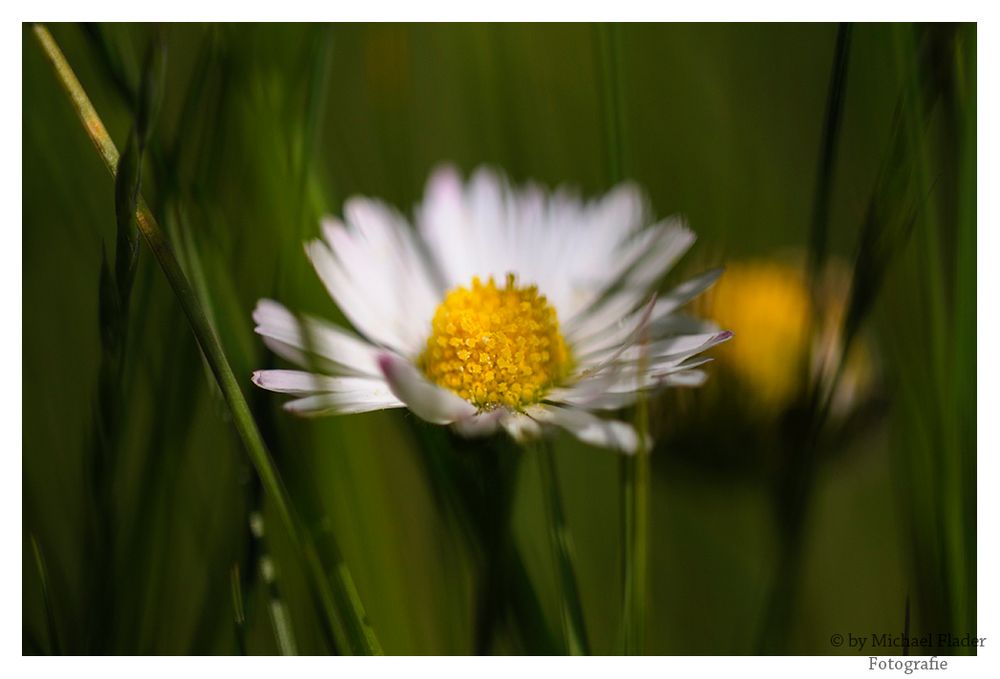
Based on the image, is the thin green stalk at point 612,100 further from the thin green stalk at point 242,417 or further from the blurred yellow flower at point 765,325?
the thin green stalk at point 242,417

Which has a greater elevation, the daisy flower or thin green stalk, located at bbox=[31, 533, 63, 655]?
the daisy flower

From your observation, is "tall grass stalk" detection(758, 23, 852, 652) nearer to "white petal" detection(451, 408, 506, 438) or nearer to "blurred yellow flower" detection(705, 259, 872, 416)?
"blurred yellow flower" detection(705, 259, 872, 416)

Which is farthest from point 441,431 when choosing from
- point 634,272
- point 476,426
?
point 634,272

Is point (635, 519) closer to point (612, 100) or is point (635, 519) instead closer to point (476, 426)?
point (476, 426)

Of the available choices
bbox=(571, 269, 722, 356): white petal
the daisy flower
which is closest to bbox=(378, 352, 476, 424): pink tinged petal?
the daisy flower

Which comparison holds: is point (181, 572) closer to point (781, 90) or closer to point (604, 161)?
point (604, 161)

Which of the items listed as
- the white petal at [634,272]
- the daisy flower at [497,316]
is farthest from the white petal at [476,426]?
the white petal at [634,272]

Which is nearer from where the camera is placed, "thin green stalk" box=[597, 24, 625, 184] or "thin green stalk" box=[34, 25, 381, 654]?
"thin green stalk" box=[34, 25, 381, 654]
